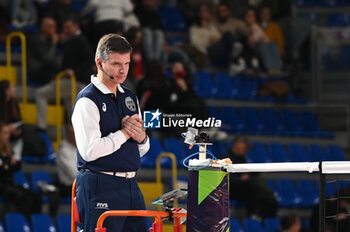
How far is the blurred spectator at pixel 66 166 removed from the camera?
33.6 ft

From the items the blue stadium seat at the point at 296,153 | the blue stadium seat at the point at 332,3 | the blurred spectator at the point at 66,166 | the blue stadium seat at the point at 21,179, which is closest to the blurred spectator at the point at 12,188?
the blue stadium seat at the point at 21,179

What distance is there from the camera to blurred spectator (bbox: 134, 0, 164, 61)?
13.4m

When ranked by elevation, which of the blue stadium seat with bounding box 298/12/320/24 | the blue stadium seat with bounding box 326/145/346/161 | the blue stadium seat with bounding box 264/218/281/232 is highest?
the blue stadium seat with bounding box 298/12/320/24

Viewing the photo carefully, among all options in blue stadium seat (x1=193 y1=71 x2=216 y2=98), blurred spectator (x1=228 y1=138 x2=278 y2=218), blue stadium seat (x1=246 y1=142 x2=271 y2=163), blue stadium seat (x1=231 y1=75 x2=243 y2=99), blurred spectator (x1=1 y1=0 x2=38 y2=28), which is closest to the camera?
blurred spectator (x1=228 y1=138 x2=278 y2=218)

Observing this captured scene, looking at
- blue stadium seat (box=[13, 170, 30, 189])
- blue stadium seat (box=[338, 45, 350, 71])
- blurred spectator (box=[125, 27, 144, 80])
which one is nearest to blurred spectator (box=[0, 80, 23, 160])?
blue stadium seat (box=[13, 170, 30, 189])

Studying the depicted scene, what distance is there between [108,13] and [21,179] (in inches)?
142

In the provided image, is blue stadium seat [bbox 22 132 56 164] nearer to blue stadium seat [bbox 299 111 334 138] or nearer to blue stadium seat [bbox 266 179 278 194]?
blue stadium seat [bbox 266 179 278 194]

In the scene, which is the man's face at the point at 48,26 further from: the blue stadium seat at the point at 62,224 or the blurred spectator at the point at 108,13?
the blue stadium seat at the point at 62,224

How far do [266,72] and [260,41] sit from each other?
1.98 ft

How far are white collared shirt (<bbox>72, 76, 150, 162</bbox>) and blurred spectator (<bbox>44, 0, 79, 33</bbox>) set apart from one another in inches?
308

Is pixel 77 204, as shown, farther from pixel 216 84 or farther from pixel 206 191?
pixel 216 84

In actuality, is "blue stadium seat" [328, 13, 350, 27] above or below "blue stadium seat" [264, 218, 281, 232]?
above

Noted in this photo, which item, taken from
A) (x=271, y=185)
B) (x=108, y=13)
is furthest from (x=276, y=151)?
(x=108, y=13)

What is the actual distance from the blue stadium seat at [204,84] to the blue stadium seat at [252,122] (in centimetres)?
125
